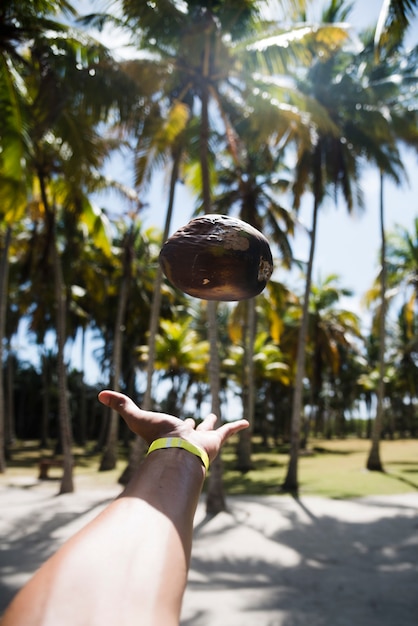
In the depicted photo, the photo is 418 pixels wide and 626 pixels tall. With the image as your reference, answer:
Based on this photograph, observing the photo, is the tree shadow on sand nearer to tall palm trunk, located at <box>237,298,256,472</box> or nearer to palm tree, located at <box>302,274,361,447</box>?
tall palm trunk, located at <box>237,298,256,472</box>

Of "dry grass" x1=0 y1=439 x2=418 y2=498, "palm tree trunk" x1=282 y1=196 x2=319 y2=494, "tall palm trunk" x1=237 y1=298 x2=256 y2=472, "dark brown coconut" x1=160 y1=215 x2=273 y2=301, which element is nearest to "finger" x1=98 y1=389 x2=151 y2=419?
"dark brown coconut" x1=160 y1=215 x2=273 y2=301

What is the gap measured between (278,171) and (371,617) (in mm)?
18202

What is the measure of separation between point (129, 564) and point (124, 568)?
16 millimetres

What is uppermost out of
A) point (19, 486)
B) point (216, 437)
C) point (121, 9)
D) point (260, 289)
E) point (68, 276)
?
point (121, 9)

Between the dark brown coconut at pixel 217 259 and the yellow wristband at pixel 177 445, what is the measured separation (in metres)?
0.79

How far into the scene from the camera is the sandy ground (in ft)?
20.7

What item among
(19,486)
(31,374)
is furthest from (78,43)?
(31,374)

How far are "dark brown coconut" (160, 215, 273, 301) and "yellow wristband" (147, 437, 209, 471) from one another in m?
0.79

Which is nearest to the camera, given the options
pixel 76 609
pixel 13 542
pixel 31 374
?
pixel 76 609

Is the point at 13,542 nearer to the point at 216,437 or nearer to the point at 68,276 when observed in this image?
the point at 216,437

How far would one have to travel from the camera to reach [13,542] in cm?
924

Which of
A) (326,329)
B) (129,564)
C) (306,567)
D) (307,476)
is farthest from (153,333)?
(326,329)

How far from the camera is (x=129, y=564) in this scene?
3.64 feet

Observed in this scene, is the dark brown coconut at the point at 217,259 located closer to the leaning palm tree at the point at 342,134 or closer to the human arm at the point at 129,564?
the human arm at the point at 129,564
